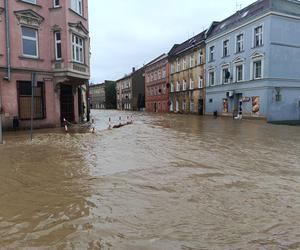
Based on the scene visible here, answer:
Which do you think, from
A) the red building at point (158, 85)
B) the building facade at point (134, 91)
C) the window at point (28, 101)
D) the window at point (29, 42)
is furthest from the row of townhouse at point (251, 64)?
the building facade at point (134, 91)

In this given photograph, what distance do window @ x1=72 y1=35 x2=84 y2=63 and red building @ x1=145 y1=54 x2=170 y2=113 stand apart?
29884mm

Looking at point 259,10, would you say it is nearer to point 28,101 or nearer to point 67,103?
point 67,103

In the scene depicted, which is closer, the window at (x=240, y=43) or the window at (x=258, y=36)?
the window at (x=258, y=36)

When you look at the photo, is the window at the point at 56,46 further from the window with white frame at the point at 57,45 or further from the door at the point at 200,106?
the door at the point at 200,106

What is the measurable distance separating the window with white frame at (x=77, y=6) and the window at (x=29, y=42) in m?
3.46

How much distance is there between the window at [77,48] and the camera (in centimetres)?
1953

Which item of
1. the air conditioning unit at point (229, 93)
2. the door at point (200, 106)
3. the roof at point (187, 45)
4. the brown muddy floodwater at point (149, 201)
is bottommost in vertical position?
the brown muddy floodwater at point (149, 201)

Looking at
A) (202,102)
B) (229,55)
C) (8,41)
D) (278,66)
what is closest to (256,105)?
(278,66)

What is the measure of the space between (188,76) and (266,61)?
17.0 metres

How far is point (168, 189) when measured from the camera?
5.74 metres

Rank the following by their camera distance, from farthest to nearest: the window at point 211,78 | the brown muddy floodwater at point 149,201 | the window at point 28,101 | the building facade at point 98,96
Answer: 1. the building facade at point 98,96
2. the window at point 211,78
3. the window at point 28,101
4. the brown muddy floodwater at point 149,201

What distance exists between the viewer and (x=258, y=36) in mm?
27656

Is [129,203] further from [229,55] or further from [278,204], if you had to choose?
[229,55]

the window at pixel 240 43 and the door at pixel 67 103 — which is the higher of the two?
the window at pixel 240 43
